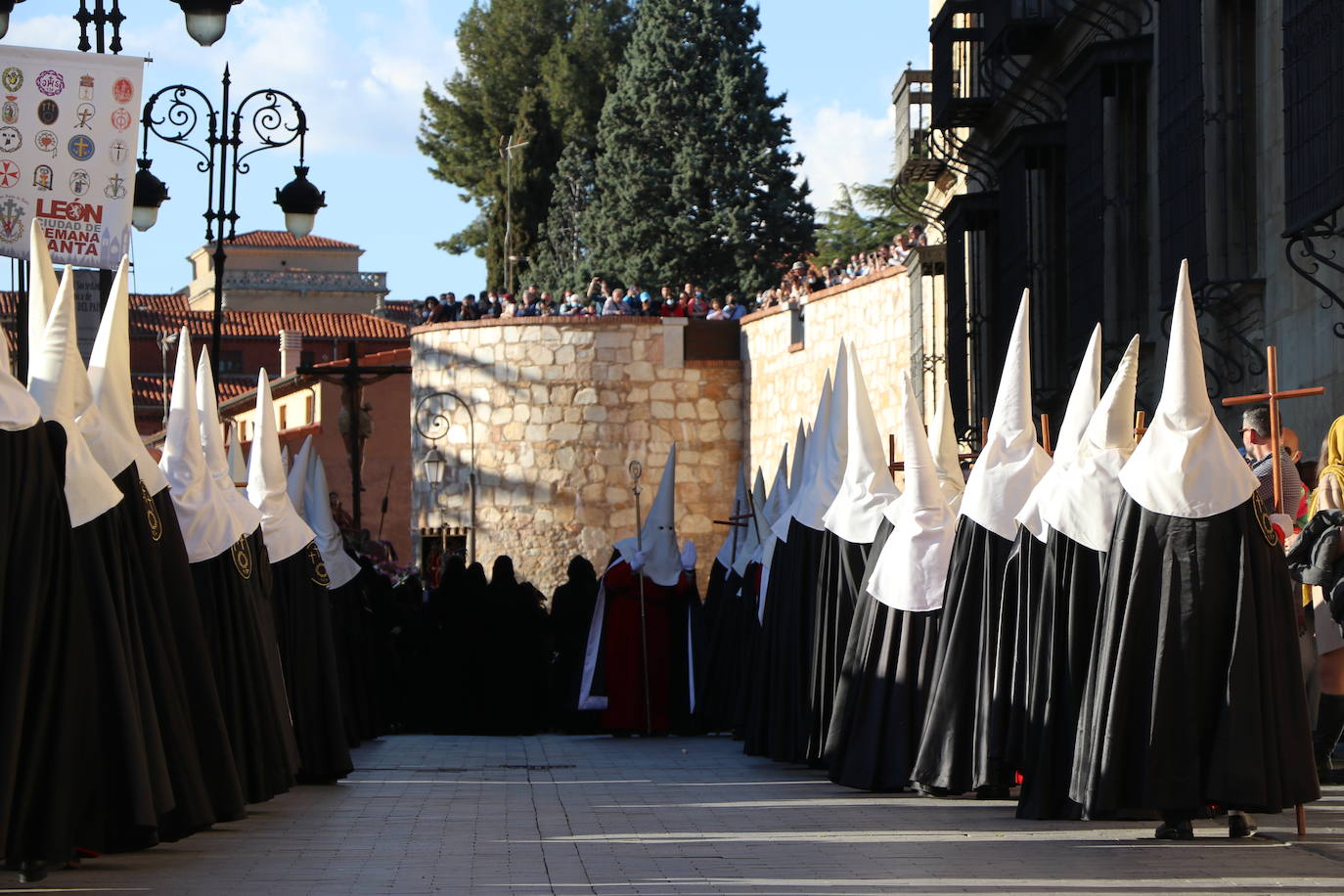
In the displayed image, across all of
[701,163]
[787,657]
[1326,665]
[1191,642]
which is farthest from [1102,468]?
[701,163]

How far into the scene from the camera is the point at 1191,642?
8789 millimetres

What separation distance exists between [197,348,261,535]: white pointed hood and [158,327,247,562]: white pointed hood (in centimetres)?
21

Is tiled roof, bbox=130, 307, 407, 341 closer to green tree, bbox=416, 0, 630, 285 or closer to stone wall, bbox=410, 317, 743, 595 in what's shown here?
green tree, bbox=416, 0, 630, 285

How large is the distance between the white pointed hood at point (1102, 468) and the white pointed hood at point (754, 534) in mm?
8481

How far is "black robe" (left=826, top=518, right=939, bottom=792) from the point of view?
40.0 feet

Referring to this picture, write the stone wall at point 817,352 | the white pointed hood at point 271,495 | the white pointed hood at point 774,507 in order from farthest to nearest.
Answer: the stone wall at point 817,352 < the white pointed hood at point 774,507 < the white pointed hood at point 271,495

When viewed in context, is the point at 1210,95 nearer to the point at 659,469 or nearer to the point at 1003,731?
the point at 1003,731

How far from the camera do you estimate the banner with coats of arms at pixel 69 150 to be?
12227 mm

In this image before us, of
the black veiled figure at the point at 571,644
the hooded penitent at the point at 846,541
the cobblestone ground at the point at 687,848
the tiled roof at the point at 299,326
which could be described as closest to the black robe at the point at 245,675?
the cobblestone ground at the point at 687,848

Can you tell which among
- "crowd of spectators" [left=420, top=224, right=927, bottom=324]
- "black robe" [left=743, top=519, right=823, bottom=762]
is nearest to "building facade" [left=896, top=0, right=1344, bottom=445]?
"black robe" [left=743, top=519, right=823, bottom=762]

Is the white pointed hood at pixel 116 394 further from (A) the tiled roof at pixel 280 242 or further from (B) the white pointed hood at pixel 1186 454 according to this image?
(A) the tiled roof at pixel 280 242

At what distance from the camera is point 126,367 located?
945 cm

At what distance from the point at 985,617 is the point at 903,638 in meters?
1.35

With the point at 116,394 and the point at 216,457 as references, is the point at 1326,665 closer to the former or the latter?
the point at 116,394
